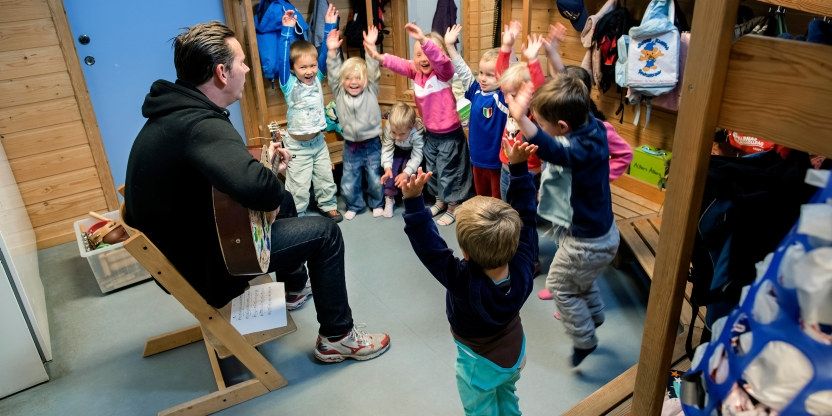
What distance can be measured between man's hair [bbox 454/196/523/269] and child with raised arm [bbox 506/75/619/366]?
55cm

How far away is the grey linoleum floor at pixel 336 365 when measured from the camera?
7.93 feet

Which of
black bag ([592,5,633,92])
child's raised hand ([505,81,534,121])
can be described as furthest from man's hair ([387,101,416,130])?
child's raised hand ([505,81,534,121])

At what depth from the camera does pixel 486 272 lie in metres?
1.72

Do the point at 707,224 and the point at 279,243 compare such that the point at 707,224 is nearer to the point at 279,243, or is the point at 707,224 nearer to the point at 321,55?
the point at 279,243

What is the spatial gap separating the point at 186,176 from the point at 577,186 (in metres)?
1.47

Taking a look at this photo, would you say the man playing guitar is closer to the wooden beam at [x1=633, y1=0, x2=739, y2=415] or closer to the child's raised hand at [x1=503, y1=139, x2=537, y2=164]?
the child's raised hand at [x1=503, y1=139, x2=537, y2=164]

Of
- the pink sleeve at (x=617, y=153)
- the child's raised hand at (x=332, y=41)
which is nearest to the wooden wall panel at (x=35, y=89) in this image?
the child's raised hand at (x=332, y=41)

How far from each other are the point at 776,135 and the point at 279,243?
1828 millimetres

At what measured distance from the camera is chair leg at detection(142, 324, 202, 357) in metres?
2.77

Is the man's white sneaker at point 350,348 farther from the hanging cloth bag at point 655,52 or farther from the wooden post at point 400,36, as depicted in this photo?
the wooden post at point 400,36

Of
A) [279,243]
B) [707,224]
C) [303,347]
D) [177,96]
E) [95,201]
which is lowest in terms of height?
[303,347]

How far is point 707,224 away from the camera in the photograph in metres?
1.38

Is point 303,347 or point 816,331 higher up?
point 816,331

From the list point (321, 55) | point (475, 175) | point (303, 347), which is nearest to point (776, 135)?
point (303, 347)
